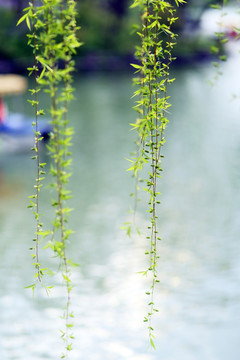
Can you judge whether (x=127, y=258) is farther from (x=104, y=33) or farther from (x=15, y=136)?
(x=104, y=33)

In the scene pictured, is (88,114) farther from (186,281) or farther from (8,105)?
(186,281)

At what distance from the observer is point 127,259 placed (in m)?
10.2

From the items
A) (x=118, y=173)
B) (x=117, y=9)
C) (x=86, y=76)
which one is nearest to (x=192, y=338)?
(x=118, y=173)

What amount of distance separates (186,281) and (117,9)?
29848 millimetres

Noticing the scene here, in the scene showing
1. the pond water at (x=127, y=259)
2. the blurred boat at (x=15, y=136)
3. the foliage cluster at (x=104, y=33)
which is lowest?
the pond water at (x=127, y=259)

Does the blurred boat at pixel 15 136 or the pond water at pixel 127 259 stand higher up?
the blurred boat at pixel 15 136

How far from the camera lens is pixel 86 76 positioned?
1131 inches

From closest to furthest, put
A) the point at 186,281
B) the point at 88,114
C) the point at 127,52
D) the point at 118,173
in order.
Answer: the point at 186,281 → the point at 118,173 → the point at 88,114 → the point at 127,52

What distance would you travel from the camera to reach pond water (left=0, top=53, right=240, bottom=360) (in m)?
8.09

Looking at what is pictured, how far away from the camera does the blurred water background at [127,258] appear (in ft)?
26.6

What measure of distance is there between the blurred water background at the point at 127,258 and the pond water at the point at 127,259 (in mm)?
20

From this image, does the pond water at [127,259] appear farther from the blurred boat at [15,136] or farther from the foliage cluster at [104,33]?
the foliage cluster at [104,33]

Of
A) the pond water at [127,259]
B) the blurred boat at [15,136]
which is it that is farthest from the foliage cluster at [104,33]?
the blurred boat at [15,136]

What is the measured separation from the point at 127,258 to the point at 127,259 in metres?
0.03
